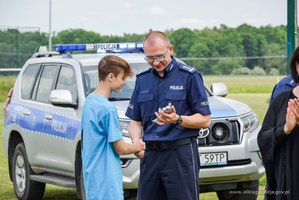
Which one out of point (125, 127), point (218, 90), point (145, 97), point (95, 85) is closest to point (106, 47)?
point (95, 85)

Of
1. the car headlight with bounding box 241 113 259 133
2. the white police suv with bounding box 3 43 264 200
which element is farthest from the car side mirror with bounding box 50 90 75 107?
the car headlight with bounding box 241 113 259 133

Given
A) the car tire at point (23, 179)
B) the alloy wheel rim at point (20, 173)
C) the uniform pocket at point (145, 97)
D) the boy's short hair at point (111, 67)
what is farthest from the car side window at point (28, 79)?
the boy's short hair at point (111, 67)

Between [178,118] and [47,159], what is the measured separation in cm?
442

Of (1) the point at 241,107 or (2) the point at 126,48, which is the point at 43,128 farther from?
(1) the point at 241,107

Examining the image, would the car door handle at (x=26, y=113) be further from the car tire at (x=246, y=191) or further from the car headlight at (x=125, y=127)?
the car tire at (x=246, y=191)

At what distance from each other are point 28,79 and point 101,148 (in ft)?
18.4

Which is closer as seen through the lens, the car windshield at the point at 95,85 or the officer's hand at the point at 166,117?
the officer's hand at the point at 166,117

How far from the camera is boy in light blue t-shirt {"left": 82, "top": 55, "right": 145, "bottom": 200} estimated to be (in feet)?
21.0

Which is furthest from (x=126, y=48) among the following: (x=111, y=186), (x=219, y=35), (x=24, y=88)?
(x=219, y=35)

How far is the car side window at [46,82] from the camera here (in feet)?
36.5

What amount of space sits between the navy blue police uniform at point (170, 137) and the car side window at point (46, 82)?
4.23 metres

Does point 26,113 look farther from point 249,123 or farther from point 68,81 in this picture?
point 249,123

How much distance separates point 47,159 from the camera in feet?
35.4

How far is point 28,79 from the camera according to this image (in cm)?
1190
